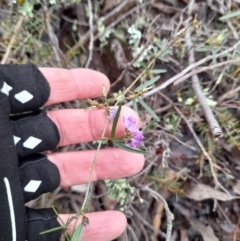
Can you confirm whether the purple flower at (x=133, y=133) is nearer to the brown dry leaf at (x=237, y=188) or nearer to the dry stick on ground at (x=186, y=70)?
the dry stick on ground at (x=186, y=70)

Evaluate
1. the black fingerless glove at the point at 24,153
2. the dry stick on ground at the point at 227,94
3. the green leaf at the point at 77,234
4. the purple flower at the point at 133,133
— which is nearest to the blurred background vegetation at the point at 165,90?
the dry stick on ground at the point at 227,94

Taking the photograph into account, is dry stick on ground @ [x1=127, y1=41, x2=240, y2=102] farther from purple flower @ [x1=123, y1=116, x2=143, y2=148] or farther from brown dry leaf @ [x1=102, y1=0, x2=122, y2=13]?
brown dry leaf @ [x1=102, y1=0, x2=122, y2=13]

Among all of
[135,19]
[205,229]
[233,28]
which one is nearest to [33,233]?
[205,229]

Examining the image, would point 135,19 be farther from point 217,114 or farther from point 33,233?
point 33,233

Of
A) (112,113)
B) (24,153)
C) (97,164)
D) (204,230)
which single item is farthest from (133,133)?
(204,230)

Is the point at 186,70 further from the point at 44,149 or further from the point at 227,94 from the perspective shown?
the point at 44,149

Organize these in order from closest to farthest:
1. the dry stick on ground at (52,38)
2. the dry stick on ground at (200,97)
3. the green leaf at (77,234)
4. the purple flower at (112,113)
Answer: the green leaf at (77,234), the purple flower at (112,113), the dry stick on ground at (200,97), the dry stick on ground at (52,38)
